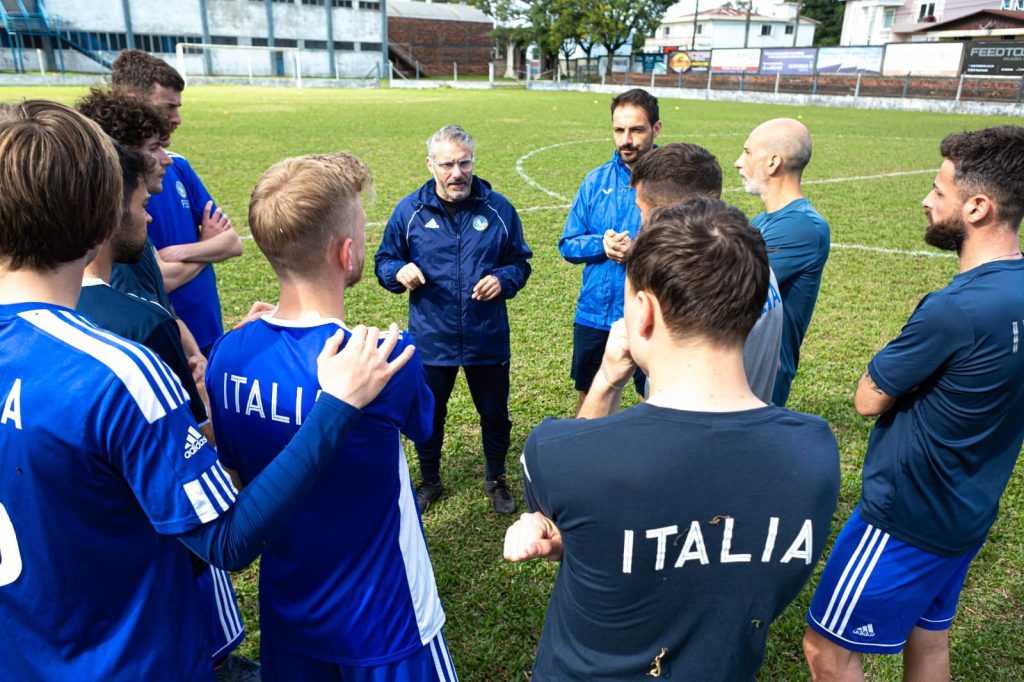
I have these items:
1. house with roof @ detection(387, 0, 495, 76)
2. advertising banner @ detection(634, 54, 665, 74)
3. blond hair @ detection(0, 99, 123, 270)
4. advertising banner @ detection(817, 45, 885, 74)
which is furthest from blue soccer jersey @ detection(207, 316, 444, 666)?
house with roof @ detection(387, 0, 495, 76)

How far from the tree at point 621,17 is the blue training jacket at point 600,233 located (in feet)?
207

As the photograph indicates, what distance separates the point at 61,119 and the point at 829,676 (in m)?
3.08

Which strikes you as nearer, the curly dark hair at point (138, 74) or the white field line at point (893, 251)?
the curly dark hair at point (138, 74)

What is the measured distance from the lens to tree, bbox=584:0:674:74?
6191 centimetres

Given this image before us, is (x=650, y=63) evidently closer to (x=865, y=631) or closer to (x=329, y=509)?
(x=865, y=631)

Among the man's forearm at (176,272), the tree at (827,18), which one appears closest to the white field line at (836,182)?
the man's forearm at (176,272)

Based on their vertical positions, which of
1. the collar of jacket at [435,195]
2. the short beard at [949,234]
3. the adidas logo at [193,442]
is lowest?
the adidas logo at [193,442]

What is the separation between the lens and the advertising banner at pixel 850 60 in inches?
1375

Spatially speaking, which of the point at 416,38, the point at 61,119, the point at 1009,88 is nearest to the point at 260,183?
the point at 61,119

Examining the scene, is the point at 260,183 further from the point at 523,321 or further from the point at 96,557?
the point at 523,321

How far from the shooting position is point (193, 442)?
145 centimetres

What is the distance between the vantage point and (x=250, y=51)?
57.5 meters

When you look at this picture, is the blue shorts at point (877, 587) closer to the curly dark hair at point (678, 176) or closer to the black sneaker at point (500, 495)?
the curly dark hair at point (678, 176)

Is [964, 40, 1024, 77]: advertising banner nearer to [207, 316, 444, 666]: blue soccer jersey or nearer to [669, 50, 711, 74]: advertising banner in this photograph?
[669, 50, 711, 74]: advertising banner
